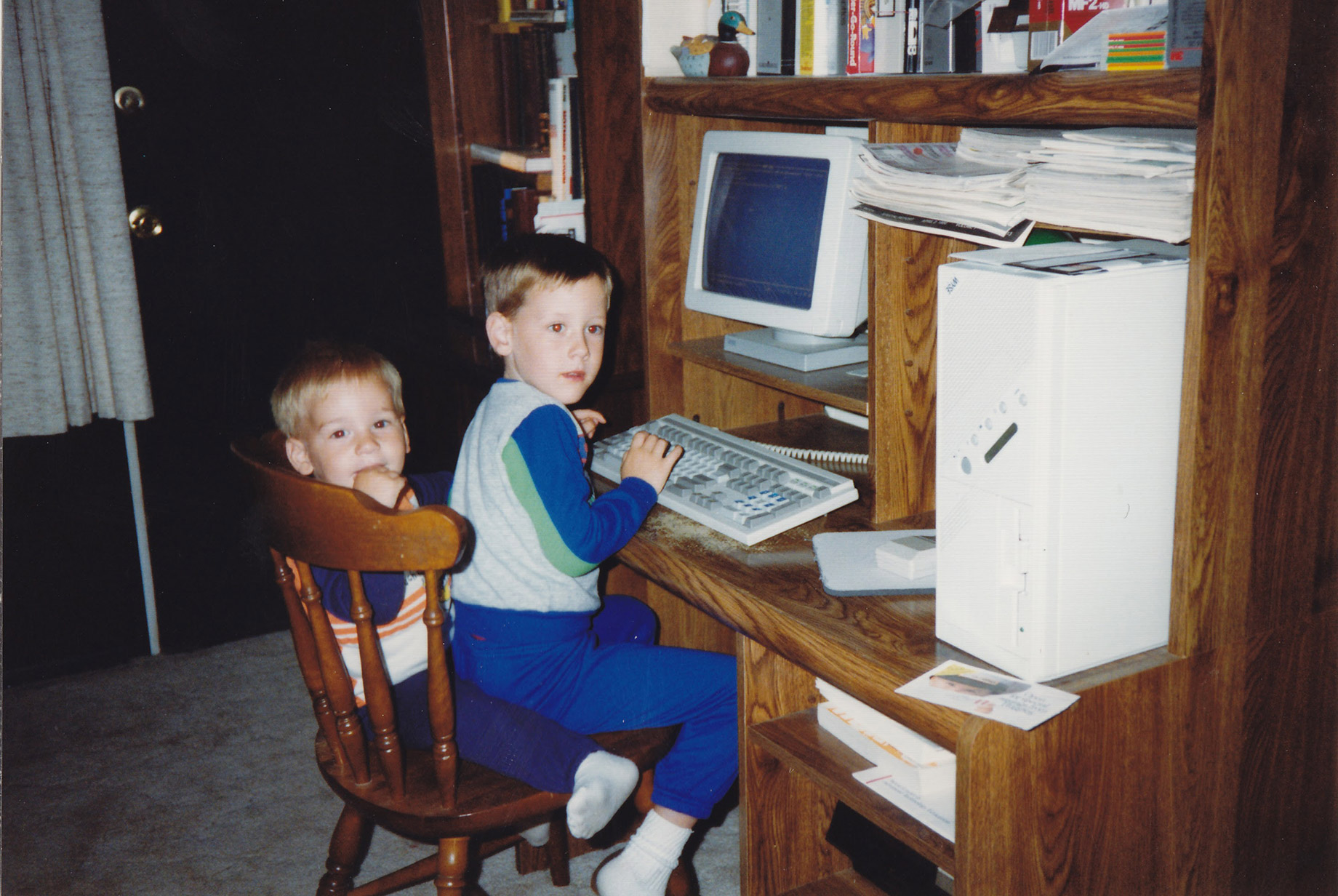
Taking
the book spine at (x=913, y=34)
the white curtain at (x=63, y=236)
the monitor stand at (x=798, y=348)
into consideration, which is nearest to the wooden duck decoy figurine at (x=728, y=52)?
the book spine at (x=913, y=34)

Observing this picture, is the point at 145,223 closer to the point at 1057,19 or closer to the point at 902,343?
the point at 902,343

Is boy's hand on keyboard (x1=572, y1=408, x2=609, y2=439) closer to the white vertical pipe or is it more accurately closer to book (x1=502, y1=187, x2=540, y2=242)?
book (x1=502, y1=187, x2=540, y2=242)

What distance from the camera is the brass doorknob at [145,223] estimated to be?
2512 millimetres

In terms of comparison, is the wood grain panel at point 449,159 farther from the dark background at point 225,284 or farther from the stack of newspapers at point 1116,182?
the stack of newspapers at point 1116,182

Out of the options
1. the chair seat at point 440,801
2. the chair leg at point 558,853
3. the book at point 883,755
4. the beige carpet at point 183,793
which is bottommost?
the beige carpet at point 183,793

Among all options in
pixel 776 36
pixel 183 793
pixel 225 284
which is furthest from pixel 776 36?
pixel 183 793

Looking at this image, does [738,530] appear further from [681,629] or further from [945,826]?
[681,629]

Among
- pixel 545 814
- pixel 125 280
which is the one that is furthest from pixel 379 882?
pixel 125 280

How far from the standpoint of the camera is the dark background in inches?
99.7

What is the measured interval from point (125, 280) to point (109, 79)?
1.43 feet

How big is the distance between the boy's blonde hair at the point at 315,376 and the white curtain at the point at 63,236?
1139 mm

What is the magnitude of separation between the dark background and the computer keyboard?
943 mm

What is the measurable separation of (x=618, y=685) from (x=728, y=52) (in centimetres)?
102

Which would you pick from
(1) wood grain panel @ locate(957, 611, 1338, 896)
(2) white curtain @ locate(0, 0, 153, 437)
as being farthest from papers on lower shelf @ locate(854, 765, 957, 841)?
(2) white curtain @ locate(0, 0, 153, 437)
